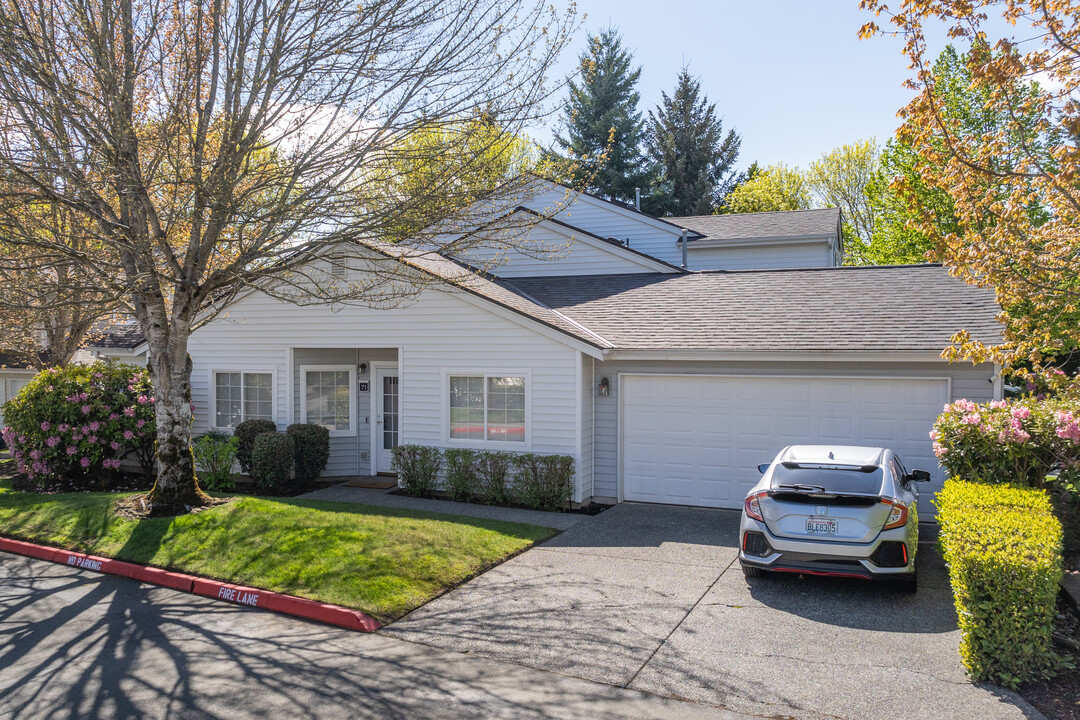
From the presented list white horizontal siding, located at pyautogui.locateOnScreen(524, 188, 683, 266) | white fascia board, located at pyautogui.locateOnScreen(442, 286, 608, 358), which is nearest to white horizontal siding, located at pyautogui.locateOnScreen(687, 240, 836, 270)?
white horizontal siding, located at pyautogui.locateOnScreen(524, 188, 683, 266)

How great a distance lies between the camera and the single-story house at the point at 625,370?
11.6 m

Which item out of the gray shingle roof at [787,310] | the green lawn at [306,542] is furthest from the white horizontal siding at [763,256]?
the green lawn at [306,542]

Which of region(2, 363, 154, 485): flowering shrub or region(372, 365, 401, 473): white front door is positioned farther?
region(372, 365, 401, 473): white front door

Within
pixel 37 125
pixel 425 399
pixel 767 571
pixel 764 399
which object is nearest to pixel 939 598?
pixel 767 571

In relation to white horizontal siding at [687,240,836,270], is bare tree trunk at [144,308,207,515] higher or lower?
lower

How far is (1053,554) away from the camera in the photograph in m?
5.87

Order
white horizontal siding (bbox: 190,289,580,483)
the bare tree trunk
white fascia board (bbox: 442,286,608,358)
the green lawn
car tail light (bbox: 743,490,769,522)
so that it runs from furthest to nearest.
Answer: white horizontal siding (bbox: 190,289,580,483) → white fascia board (bbox: 442,286,608,358) → the bare tree trunk → the green lawn → car tail light (bbox: 743,490,769,522)

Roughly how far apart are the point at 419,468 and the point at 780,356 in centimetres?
658

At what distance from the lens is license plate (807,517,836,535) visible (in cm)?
752

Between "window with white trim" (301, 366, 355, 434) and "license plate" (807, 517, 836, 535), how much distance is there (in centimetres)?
1028

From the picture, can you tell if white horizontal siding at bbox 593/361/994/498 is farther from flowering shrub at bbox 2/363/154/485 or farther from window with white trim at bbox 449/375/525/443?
flowering shrub at bbox 2/363/154/485

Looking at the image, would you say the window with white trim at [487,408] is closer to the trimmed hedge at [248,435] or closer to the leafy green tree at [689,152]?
the trimmed hedge at [248,435]

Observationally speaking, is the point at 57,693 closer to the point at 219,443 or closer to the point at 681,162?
the point at 219,443

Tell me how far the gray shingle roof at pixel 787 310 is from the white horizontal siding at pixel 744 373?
378mm
